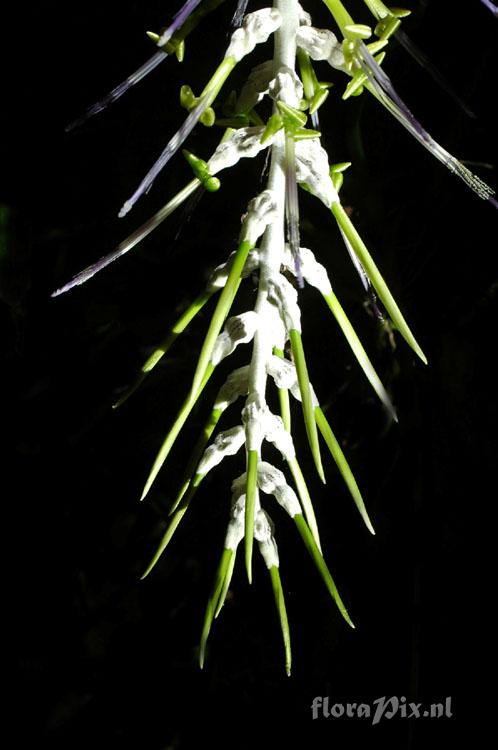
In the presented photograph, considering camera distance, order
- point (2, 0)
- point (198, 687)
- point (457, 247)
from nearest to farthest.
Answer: point (2, 0) < point (457, 247) < point (198, 687)

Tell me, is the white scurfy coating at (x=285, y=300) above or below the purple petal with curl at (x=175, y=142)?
below

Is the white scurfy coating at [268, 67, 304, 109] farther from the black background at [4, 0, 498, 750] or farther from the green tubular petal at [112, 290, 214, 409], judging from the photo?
the black background at [4, 0, 498, 750]

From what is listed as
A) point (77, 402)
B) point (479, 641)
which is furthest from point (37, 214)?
point (479, 641)

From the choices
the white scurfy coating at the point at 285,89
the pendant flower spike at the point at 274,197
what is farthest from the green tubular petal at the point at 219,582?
the white scurfy coating at the point at 285,89

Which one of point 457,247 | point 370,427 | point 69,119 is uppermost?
point 69,119

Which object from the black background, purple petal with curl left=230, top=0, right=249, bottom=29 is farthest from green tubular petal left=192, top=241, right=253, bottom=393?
the black background

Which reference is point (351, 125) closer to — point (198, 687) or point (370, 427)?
point (370, 427)

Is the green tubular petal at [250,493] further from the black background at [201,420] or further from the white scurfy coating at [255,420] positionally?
the black background at [201,420]
